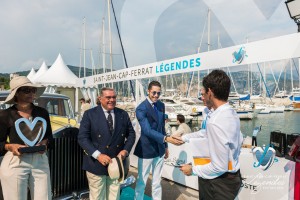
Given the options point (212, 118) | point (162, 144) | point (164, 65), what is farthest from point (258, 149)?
point (164, 65)

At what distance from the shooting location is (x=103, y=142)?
300cm

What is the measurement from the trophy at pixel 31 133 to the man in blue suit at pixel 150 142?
1393 millimetres

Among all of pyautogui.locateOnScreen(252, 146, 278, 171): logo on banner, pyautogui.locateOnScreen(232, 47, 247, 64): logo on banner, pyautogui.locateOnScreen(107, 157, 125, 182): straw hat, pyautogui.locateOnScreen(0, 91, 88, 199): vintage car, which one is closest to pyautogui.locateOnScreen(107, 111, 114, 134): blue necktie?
pyautogui.locateOnScreen(107, 157, 125, 182): straw hat

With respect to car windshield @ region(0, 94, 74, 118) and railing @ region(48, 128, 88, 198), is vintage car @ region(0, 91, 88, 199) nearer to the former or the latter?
railing @ region(48, 128, 88, 198)

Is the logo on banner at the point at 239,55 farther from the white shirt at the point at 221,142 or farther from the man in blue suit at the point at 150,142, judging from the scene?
the white shirt at the point at 221,142

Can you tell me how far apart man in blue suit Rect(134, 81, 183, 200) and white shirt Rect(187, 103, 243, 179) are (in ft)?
5.24

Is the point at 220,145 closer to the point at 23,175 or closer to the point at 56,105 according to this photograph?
the point at 23,175

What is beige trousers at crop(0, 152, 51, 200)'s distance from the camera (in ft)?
7.87

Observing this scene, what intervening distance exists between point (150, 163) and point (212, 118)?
1.96 m

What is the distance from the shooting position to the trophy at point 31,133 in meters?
2.41

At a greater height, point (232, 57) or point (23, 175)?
point (232, 57)

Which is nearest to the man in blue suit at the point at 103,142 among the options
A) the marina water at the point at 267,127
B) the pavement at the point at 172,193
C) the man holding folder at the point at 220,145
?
the man holding folder at the point at 220,145

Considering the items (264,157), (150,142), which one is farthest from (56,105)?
(264,157)

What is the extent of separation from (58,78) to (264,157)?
14625 mm
